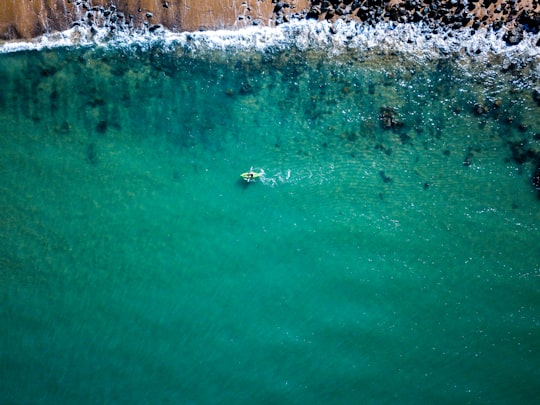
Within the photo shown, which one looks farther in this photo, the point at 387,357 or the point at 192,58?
the point at 192,58

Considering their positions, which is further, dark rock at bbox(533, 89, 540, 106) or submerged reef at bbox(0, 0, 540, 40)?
dark rock at bbox(533, 89, 540, 106)

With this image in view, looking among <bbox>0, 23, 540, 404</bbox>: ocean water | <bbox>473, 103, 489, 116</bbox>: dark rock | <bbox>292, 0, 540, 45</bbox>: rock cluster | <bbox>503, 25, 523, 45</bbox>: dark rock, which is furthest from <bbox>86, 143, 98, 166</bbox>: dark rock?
<bbox>503, 25, 523, 45</bbox>: dark rock

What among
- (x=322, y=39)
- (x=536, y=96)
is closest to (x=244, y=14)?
(x=322, y=39)

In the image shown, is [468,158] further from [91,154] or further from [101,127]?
[91,154]

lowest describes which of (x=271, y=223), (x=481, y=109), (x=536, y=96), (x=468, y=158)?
(x=271, y=223)

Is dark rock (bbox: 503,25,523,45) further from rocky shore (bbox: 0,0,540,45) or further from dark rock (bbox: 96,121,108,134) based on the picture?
dark rock (bbox: 96,121,108,134)

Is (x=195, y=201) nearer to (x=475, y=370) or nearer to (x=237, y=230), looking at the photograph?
(x=237, y=230)

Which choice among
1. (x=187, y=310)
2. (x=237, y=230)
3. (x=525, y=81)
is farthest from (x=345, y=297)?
(x=525, y=81)
